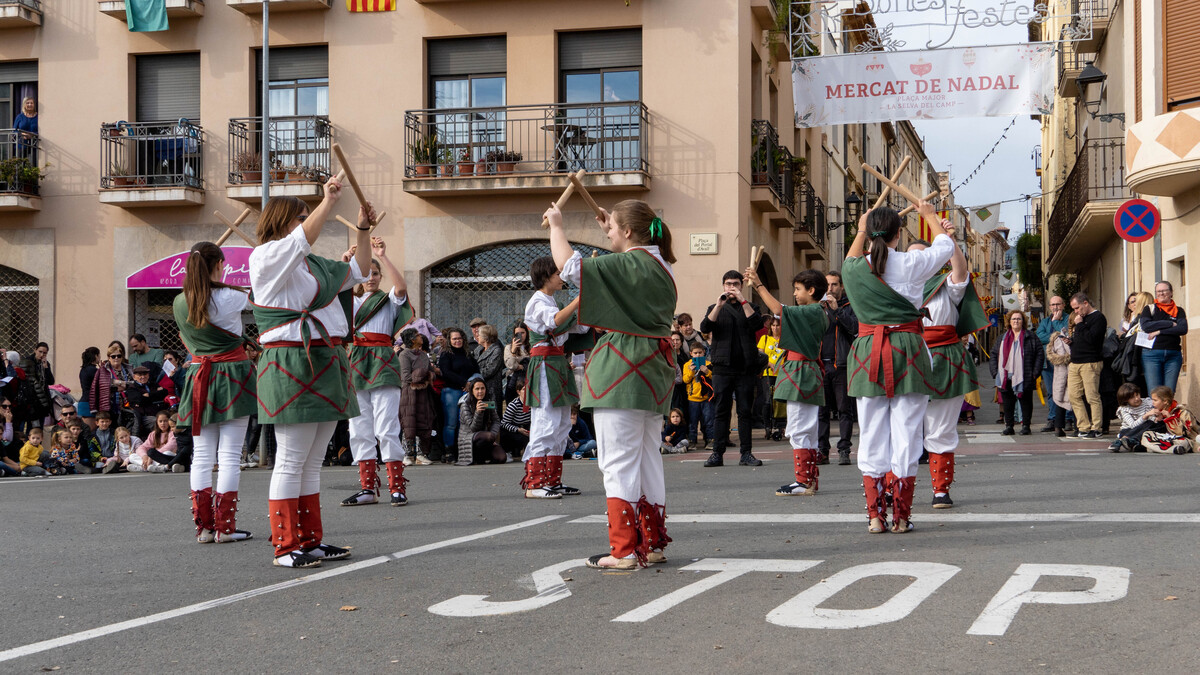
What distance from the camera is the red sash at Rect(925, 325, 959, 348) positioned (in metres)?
8.23

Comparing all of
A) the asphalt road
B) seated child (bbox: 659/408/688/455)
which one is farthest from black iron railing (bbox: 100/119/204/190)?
the asphalt road

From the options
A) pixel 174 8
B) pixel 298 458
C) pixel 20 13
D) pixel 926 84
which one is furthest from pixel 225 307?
pixel 20 13

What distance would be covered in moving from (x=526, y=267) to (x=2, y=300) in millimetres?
9612

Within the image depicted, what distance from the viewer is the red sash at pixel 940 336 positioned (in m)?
8.23

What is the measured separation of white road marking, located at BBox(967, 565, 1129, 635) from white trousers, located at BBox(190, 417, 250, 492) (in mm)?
4669

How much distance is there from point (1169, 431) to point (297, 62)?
15.2m

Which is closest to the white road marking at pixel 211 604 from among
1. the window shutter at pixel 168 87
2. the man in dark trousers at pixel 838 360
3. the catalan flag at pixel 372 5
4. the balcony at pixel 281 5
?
the man in dark trousers at pixel 838 360

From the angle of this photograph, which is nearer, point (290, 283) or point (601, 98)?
point (290, 283)

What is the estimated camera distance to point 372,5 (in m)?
21.2

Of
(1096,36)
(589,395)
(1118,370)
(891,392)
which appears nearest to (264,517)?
(589,395)

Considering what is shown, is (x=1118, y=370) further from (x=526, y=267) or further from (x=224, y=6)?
(x=224, y=6)

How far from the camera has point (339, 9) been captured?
21.5 metres

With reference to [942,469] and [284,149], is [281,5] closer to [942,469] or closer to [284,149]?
[284,149]

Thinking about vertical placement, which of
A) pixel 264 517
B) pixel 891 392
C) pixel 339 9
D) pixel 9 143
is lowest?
pixel 264 517
